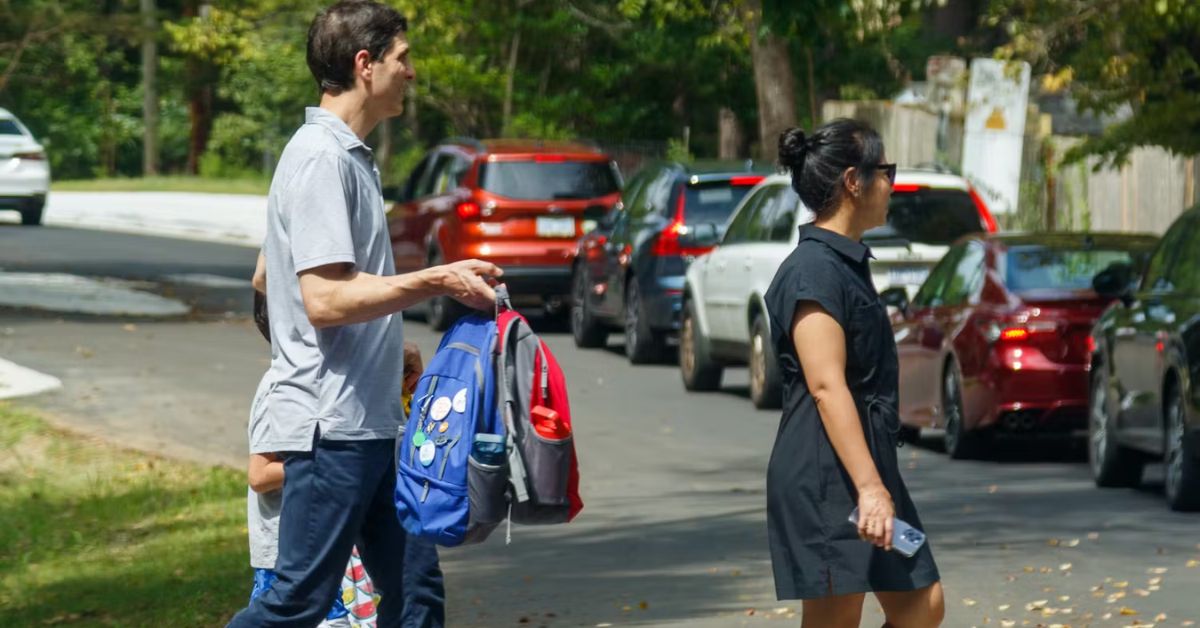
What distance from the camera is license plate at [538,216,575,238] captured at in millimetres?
22391

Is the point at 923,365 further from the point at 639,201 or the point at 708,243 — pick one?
the point at 639,201

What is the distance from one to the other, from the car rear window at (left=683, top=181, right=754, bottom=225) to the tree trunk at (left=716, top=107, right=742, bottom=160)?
1515 centimetres

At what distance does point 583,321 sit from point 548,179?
1898mm

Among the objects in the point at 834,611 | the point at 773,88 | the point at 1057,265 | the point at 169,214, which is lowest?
the point at 169,214

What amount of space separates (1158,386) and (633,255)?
845 centimetres

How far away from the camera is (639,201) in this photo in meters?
20.1

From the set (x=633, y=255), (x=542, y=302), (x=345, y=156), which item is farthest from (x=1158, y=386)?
(x=542, y=302)

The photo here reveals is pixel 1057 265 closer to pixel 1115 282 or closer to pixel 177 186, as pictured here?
pixel 1115 282

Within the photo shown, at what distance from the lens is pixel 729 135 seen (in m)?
35.2

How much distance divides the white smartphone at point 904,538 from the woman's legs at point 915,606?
0.55ft

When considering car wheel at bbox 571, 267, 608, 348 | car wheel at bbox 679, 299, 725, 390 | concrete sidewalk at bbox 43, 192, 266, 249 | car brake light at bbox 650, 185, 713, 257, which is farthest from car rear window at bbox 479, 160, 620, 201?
concrete sidewalk at bbox 43, 192, 266, 249

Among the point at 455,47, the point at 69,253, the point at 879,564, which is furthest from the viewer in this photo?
the point at 455,47

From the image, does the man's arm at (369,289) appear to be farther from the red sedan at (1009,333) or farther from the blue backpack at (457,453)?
the red sedan at (1009,333)

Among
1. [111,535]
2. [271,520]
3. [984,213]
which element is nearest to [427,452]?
[271,520]
